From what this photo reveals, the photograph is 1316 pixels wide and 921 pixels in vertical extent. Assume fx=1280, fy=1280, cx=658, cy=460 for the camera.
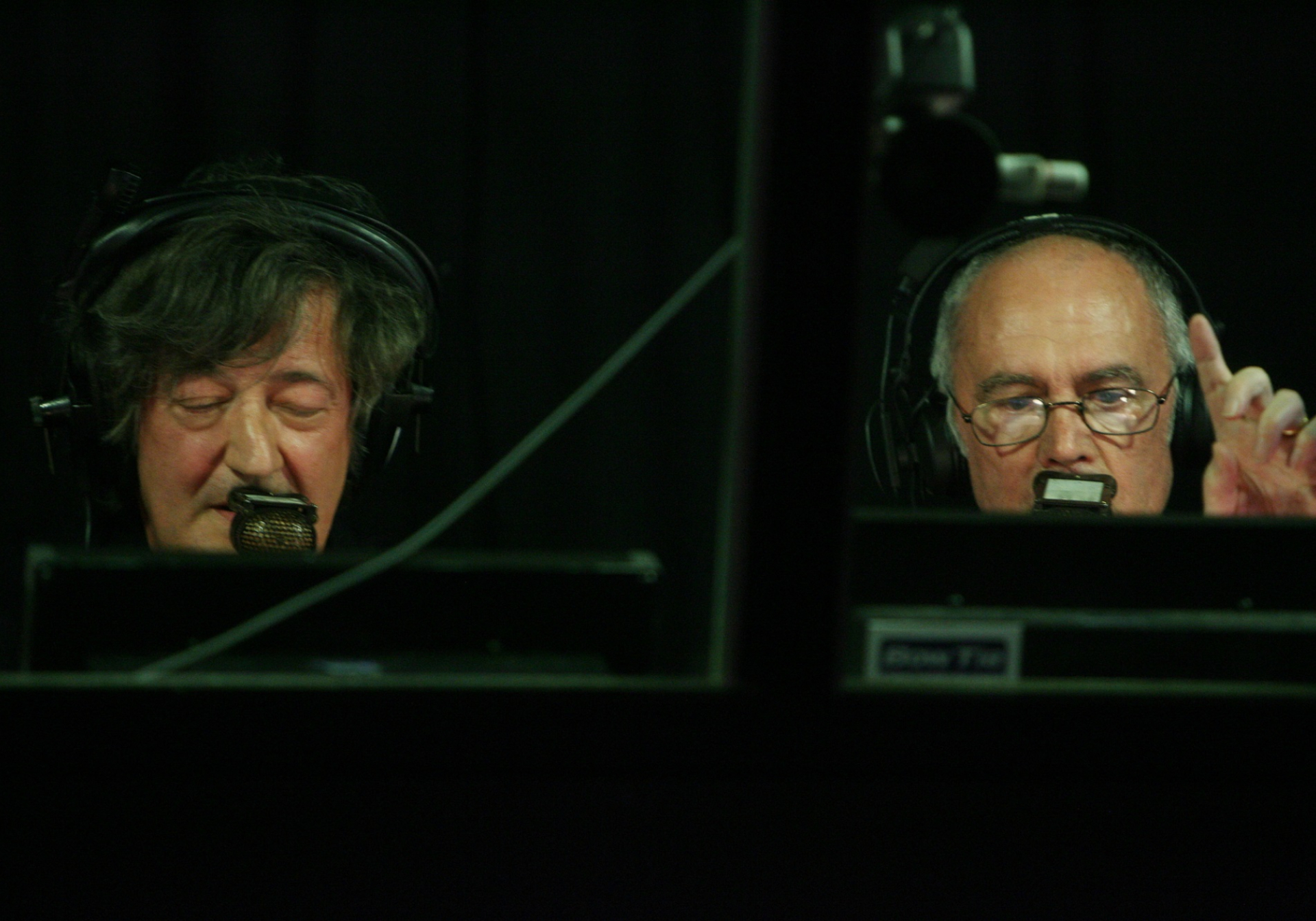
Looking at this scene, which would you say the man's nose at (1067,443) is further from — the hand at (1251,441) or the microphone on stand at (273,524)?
the microphone on stand at (273,524)

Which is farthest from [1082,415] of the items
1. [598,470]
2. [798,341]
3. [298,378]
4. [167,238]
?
[167,238]

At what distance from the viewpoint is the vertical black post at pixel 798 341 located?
104 cm

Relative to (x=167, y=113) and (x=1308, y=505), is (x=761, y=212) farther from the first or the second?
(x=1308, y=505)

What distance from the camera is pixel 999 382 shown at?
178 cm

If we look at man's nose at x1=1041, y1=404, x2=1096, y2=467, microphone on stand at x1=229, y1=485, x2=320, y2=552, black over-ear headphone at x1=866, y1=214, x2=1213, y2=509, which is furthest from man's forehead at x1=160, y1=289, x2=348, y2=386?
man's nose at x1=1041, y1=404, x2=1096, y2=467

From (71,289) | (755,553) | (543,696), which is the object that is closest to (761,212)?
(755,553)

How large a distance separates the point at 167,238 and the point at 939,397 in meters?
0.99

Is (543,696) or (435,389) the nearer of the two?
(543,696)

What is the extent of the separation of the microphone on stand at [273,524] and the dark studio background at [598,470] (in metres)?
0.09

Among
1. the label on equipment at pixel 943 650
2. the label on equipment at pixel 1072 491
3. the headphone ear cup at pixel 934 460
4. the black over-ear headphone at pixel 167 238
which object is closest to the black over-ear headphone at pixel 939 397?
the headphone ear cup at pixel 934 460

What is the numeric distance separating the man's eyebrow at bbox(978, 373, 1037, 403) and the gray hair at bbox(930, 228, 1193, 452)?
6 cm

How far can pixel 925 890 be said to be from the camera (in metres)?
1.16

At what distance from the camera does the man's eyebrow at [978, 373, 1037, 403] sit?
1.78m

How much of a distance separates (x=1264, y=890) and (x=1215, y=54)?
940 mm
